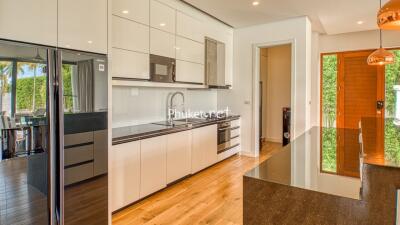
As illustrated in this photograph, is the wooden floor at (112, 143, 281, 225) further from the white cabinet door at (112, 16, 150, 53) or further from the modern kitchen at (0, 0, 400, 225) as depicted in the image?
the white cabinet door at (112, 16, 150, 53)

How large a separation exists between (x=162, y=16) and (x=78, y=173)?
2415 millimetres

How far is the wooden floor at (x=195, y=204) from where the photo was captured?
8.59 ft

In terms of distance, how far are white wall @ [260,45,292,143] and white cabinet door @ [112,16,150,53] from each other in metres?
4.25

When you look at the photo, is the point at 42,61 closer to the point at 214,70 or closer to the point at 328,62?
the point at 214,70

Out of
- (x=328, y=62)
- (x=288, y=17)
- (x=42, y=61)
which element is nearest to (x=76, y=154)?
(x=42, y=61)

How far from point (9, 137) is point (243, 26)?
4656mm

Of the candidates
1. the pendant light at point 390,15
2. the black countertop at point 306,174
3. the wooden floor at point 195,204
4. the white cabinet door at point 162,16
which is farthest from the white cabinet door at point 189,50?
the pendant light at point 390,15

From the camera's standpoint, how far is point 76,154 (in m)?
2.01

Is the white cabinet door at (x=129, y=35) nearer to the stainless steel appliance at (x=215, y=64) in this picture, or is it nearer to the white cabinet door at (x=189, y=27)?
the white cabinet door at (x=189, y=27)

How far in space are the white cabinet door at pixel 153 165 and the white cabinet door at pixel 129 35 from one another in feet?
3.77

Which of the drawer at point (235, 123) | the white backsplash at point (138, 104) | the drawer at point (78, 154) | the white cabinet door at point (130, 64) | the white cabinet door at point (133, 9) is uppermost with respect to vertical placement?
the white cabinet door at point (133, 9)

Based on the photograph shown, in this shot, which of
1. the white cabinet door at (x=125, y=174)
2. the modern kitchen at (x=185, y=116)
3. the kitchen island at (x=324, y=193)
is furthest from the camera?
the white cabinet door at (x=125, y=174)

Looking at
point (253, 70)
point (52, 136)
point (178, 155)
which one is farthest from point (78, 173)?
point (253, 70)

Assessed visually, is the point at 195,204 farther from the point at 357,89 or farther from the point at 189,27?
the point at 357,89
